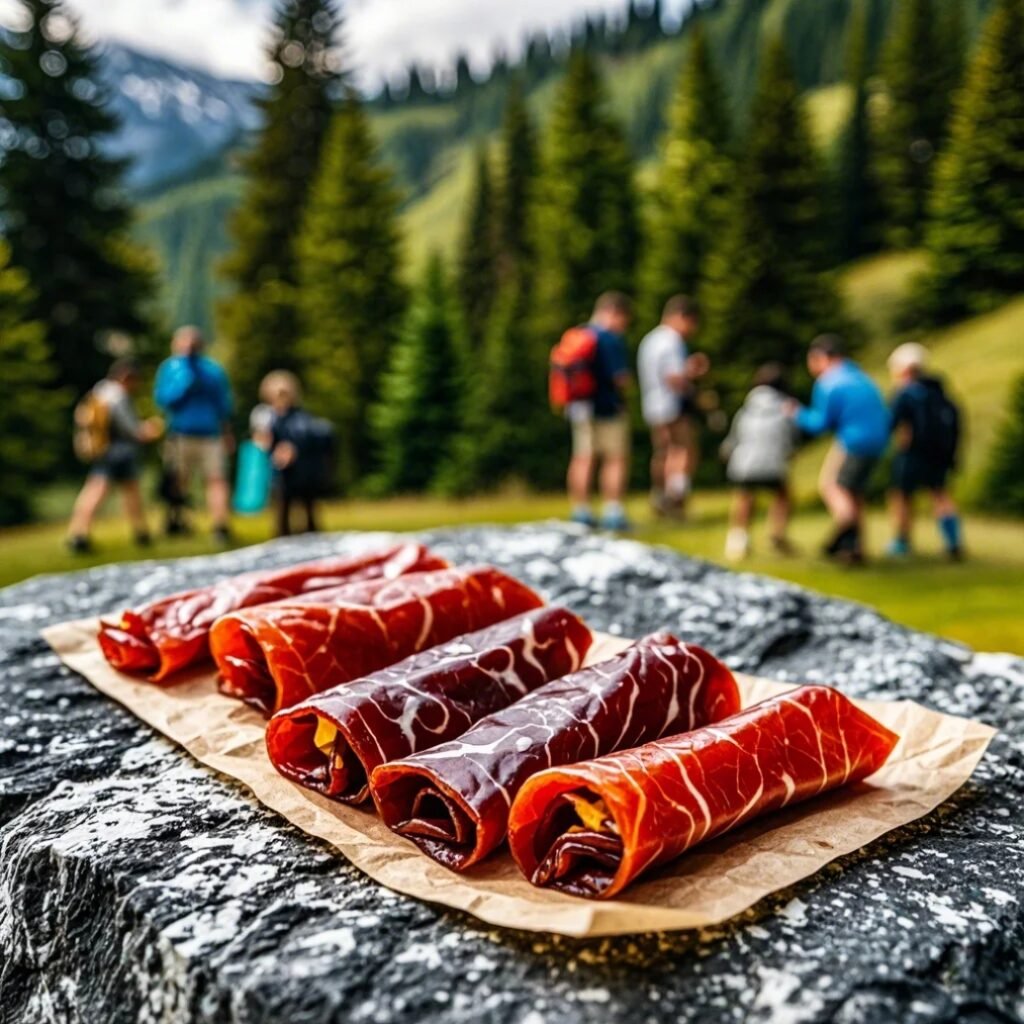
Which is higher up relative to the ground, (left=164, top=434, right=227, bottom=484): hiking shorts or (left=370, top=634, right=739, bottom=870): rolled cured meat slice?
(left=370, top=634, right=739, bottom=870): rolled cured meat slice

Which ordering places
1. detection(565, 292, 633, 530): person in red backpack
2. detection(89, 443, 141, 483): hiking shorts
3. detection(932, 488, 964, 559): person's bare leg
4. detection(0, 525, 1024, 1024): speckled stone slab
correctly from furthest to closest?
1. detection(89, 443, 141, 483): hiking shorts
2. detection(932, 488, 964, 559): person's bare leg
3. detection(565, 292, 633, 530): person in red backpack
4. detection(0, 525, 1024, 1024): speckled stone slab

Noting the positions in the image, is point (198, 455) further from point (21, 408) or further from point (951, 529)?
point (21, 408)

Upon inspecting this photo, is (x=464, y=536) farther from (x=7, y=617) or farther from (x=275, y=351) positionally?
(x=275, y=351)

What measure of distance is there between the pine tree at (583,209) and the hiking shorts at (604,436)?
21547 mm

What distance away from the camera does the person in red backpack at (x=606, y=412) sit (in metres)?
10.7

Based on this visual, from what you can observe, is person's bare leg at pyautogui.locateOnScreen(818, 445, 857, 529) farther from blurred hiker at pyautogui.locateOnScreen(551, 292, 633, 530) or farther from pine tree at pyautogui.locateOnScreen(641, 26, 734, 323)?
pine tree at pyautogui.locateOnScreen(641, 26, 734, 323)

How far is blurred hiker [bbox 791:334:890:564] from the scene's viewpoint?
32.3 feet

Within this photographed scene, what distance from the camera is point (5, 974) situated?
2332 millimetres

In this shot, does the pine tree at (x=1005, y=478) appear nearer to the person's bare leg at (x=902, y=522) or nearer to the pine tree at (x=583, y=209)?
the person's bare leg at (x=902, y=522)

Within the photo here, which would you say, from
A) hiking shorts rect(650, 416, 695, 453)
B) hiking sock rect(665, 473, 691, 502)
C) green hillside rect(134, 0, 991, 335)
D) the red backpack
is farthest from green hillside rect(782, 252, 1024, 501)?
the red backpack

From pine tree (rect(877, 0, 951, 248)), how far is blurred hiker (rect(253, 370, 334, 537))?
25.7m

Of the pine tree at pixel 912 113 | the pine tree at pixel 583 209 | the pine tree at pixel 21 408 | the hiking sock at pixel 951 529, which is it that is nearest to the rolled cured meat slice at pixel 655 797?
the hiking sock at pixel 951 529

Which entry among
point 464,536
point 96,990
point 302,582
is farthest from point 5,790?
point 464,536

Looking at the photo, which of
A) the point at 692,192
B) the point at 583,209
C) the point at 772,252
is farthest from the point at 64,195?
the point at 772,252
